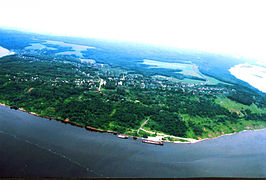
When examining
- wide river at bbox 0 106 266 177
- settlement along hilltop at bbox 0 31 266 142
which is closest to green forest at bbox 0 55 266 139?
settlement along hilltop at bbox 0 31 266 142

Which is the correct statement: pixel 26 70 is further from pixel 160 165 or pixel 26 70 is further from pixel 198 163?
pixel 198 163

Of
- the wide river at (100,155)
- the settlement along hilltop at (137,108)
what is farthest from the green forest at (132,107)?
the wide river at (100,155)

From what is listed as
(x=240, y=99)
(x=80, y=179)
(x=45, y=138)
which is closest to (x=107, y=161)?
(x=80, y=179)

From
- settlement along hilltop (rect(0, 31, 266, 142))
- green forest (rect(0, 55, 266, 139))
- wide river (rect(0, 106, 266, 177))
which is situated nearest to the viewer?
wide river (rect(0, 106, 266, 177))

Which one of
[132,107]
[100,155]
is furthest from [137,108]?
[100,155]

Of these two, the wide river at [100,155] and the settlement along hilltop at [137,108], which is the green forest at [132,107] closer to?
the settlement along hilltop at [137,108]

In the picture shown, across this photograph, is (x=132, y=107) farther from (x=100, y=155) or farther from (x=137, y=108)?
(x=100, y=155)

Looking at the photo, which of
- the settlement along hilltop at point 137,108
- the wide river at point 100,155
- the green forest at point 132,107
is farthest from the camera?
the green forest at point 132,107

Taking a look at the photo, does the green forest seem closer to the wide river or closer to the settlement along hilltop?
the settlement along hilltop

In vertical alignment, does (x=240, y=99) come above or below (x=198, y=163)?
above
